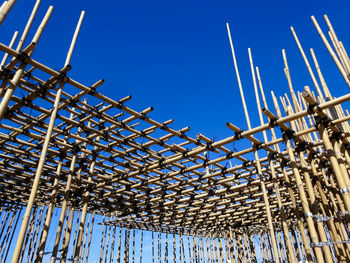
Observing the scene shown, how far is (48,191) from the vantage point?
50.7 ft

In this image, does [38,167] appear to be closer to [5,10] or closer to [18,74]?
[18,74]

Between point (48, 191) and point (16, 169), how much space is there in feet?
11.6

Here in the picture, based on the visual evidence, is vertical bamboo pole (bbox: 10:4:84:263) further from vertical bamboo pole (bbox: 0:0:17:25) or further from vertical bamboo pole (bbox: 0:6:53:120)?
vertical bamboo pole (bbox: 0:0:17:25)

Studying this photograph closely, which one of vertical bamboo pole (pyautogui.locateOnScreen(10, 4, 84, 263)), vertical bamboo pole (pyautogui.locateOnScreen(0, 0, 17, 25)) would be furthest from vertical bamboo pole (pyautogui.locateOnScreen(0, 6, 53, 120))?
vertical bamboo pole (pyautogui.locateOnScreen(0, 0, 17, 25))

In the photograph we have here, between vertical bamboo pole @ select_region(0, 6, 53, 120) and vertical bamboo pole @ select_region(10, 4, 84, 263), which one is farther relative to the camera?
vertical bamboo pole @ select_region(0, 6, 53, 120)

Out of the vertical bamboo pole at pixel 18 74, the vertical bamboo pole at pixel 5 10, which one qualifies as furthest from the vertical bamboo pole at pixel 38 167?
the vertical bamboo pole at pixel 5 10

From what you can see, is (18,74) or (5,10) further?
(18,74)

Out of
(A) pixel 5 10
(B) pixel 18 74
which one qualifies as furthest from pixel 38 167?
(A) pixel 5 10

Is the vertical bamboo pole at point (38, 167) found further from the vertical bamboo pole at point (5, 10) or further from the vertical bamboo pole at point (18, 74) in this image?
the vertical bamboo pole at point (5, 10)

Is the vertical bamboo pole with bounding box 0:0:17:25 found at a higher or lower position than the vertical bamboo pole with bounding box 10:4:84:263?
higher

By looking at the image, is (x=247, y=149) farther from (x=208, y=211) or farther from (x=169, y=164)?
(x=208, y=211)

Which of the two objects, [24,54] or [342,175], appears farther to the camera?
[342,175]

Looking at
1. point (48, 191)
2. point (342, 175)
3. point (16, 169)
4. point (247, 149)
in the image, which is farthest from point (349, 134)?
point (48, 191)

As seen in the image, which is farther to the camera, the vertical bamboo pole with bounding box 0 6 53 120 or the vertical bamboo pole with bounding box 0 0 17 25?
the vertical bamboo pole with bounding box 0 6 53 120
